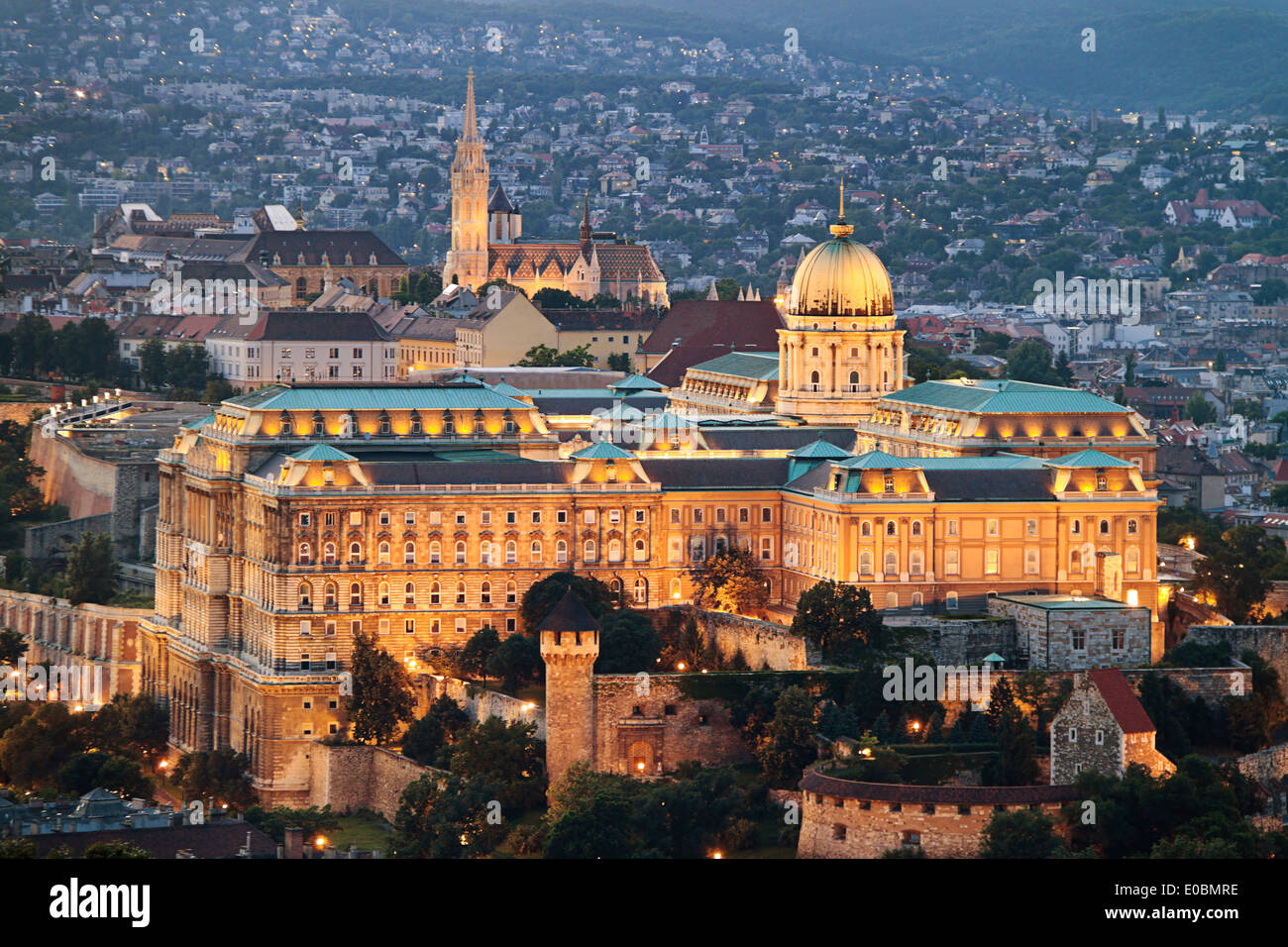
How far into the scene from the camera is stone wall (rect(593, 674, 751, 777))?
10000 cm

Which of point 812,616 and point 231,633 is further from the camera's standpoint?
point 231,633

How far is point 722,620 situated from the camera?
11050cm

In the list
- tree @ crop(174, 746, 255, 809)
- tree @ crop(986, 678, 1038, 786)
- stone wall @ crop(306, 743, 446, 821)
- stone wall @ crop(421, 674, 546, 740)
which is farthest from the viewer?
tree @ crop(174, 746, 255, 809)

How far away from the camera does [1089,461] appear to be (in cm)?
11388

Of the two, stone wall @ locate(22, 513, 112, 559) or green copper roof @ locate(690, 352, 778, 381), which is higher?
green copper roof @ locate(690, 352, 778, 381)

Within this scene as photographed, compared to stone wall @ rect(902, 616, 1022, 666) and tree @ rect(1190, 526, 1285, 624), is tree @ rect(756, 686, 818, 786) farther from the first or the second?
tree @ rect(1190, 526, 1285, 624)

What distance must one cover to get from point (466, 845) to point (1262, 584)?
3368cm

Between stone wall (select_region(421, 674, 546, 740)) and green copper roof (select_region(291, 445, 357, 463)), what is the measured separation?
8.98 metres

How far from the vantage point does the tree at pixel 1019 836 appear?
86500 millimetres

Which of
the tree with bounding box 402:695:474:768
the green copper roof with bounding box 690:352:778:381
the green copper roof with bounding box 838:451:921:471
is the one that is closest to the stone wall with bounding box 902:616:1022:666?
the green copper roof with bounding box 838:451:921:471

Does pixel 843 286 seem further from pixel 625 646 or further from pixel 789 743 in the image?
pixel 789 743
